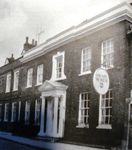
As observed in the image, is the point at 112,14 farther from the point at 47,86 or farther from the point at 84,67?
the point at 47,86

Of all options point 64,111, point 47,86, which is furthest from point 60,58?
point 64,111

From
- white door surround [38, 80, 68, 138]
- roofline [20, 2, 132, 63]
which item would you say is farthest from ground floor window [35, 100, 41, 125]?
roofline [20, 2, 132, 63]

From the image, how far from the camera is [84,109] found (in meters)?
18.4

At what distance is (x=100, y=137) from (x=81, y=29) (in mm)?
6337

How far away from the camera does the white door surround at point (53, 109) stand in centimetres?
1986

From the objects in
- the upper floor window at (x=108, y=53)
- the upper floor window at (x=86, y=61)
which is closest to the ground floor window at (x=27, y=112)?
the upper floor window at (x=86, y=61)

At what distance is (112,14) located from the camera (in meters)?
17.0

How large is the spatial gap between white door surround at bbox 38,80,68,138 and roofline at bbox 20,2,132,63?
289 centimetres

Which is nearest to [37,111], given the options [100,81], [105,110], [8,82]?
[105,110]

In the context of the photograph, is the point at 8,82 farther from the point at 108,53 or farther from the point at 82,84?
the point at 108,53

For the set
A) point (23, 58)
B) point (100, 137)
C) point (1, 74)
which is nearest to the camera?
point (100, 137)

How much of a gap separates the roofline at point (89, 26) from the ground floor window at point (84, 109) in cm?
354

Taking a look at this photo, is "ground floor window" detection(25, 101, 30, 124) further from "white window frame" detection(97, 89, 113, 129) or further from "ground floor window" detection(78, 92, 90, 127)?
"white window frame" detection(97, 89, 113, 129)

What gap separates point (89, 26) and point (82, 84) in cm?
326
